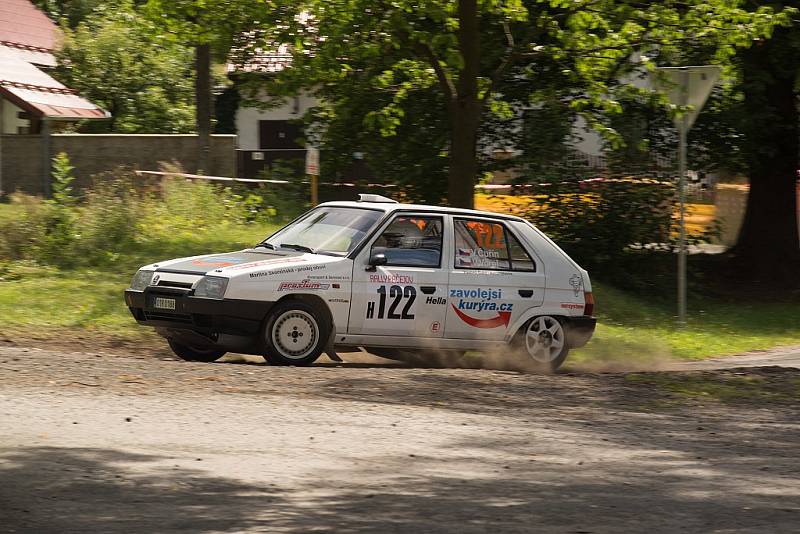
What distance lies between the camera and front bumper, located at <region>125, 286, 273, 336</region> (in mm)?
10977

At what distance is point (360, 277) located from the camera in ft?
38.0

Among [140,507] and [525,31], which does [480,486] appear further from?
[525,31]

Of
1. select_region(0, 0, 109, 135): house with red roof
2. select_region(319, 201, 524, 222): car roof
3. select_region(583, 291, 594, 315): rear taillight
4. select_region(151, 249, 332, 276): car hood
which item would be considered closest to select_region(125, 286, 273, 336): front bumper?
select_region(151, 249, 332, 276): car hood

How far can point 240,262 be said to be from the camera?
11.4 metres

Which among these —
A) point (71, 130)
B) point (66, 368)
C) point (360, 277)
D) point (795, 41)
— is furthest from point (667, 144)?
point (71, 130)

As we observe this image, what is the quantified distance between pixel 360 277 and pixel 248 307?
112 cm

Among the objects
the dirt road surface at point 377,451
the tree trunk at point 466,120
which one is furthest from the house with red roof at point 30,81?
the dirt road surface at point 377,451

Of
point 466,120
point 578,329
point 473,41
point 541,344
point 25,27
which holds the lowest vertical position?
point 541,344

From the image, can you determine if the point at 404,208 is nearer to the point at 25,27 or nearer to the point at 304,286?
the point at 304,286

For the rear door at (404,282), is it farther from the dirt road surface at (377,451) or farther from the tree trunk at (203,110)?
the tree trunk at (203,110)

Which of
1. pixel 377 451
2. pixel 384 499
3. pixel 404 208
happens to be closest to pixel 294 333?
pixel 404 208

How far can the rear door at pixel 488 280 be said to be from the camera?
39.7ft

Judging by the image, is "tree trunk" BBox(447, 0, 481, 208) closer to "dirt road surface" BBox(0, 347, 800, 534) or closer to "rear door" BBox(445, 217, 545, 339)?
"rear door" BBox(445, 217, 545, 339)

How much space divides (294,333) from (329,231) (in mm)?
1197
